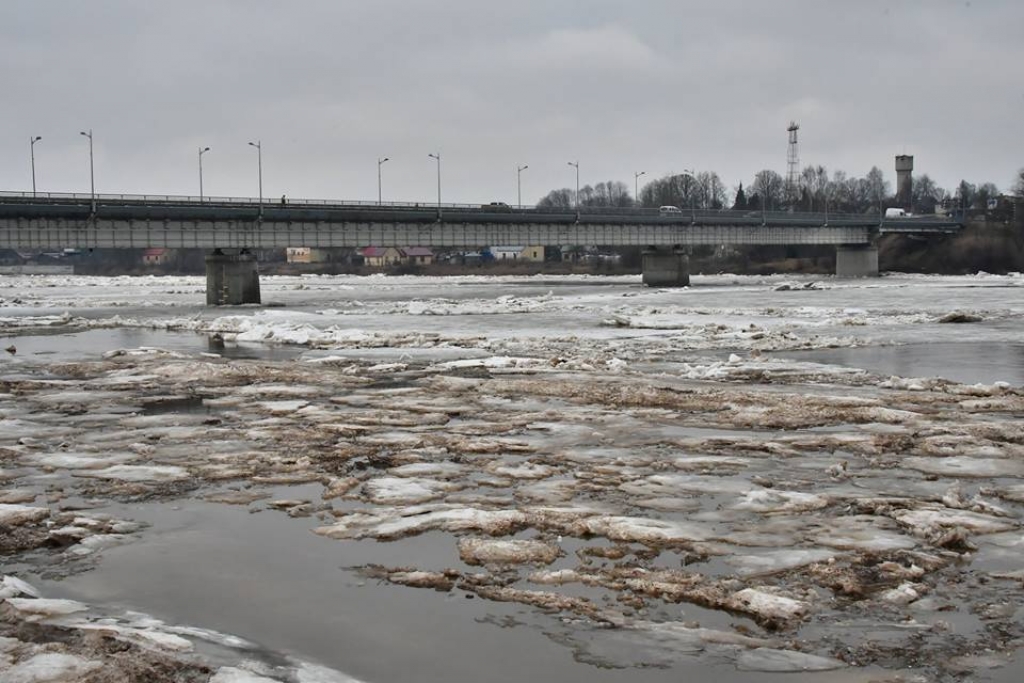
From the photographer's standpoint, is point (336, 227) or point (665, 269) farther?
point (665, 269)

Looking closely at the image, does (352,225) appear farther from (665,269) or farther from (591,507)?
(591,507)

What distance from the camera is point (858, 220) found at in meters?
129

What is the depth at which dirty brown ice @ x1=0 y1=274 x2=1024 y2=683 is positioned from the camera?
8.20 m

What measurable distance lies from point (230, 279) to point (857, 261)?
83219mm

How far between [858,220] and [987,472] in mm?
121668

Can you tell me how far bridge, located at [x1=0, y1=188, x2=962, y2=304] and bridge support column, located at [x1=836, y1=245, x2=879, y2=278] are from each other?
473 cm

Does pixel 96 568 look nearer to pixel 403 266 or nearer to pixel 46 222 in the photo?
pixel 46 222

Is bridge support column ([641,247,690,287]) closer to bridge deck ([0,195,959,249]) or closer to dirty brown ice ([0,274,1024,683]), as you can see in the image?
bridge deck ([0,195,959,249])

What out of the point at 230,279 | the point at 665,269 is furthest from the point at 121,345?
the point at 665,269

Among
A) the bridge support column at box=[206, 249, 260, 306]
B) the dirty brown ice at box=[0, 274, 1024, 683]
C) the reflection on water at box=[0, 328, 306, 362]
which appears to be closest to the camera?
the dirty brown ice at box=[0, 274, 1024, 683]

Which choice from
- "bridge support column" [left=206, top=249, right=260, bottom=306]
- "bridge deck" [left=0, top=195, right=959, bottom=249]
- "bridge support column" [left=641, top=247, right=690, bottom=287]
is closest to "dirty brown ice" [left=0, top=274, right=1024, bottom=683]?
"bridge deck" [left=0, top=195, right=959, bottom=249]

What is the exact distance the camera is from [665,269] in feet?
343

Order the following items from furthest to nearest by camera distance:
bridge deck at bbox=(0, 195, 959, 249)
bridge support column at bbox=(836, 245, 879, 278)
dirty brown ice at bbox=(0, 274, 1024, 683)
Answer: bridge support column at bbox=(836, 245, 879, 278) → bridge deck at bbox=(0, 195, 959, 249) → dirty brown ice at bbox=(0, 274, 1024, 683)

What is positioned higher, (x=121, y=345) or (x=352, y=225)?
(x=352, y=225)
